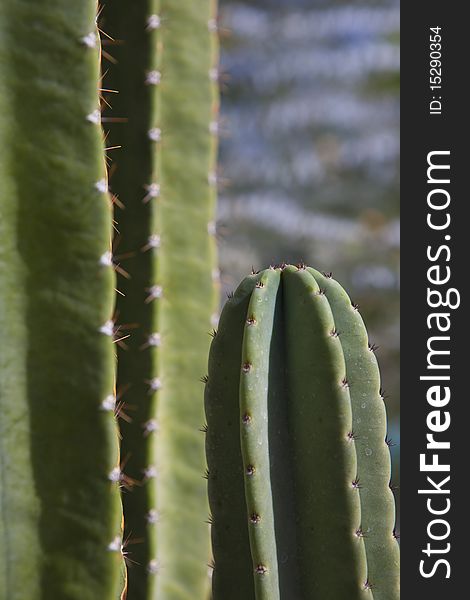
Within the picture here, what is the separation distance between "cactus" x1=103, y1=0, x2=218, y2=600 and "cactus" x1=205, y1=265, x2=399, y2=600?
301mm

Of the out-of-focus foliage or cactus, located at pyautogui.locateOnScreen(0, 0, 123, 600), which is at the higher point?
the out-of-focus foliage

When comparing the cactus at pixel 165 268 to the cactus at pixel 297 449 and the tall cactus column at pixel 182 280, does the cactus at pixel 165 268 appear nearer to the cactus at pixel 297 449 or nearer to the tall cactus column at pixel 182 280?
the tall cactus column at pixel 182 280

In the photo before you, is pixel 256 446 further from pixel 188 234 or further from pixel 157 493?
pixel 188 234

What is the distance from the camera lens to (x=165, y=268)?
1729 mm

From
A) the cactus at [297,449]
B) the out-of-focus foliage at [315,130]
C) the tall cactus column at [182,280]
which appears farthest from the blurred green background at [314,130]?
the cactus at [297,449]

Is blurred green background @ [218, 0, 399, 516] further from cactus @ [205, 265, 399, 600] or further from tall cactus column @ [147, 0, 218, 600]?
cactus @ [205, 265, 399, 600]

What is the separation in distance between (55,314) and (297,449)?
0.38 m

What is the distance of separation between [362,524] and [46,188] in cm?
64

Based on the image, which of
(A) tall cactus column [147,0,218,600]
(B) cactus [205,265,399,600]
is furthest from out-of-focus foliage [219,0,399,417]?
(B) cactus [205,265,399,600]

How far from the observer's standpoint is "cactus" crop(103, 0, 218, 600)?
1662mm

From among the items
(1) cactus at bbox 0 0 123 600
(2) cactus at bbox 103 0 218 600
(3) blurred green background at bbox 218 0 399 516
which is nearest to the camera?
(1) cactus at bbox 0 0 123 600

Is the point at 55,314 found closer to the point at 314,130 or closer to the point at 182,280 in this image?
the point at 182,280

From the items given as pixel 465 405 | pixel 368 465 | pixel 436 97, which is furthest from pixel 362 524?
pixel 436 97

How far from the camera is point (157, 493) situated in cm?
169
